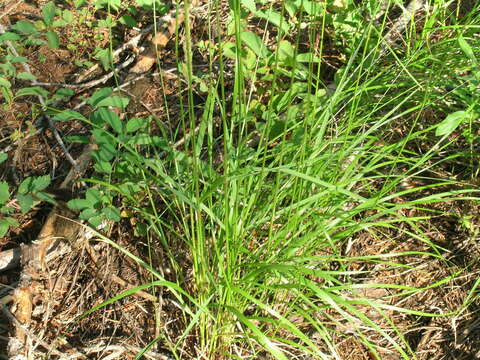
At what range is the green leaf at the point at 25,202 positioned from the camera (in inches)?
52.5

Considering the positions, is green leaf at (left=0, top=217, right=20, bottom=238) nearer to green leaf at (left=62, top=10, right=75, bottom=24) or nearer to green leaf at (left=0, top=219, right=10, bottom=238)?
green leaf at (left=0, top=219, right=10, bottom=238)

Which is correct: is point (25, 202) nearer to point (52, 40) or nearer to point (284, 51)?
point (52, 40)

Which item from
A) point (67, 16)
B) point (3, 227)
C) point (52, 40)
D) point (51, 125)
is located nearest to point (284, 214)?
point (3, 227)

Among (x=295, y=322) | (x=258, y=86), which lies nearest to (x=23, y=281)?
(x=295, y=322)

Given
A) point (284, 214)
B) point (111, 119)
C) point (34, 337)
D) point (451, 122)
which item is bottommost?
point (34, 337)

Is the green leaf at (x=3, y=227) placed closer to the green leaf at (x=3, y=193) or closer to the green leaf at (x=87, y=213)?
the green leaf at (x=3, y=193)

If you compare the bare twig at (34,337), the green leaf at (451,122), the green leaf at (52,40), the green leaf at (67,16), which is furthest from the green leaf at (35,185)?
the green leaf at (451,122)

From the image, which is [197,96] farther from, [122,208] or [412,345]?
[412,345]

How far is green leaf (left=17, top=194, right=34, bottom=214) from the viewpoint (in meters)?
1.33

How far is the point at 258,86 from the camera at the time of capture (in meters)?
1.74

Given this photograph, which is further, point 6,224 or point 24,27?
point 24,27

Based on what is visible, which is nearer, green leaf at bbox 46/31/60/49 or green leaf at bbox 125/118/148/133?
green leaf at bbox 125/118/148/133

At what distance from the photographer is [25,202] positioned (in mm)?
1344

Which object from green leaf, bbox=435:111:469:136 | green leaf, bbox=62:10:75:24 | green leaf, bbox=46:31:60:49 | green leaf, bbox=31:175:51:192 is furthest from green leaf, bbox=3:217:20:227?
green leaf, bbox=435:111:469:136
